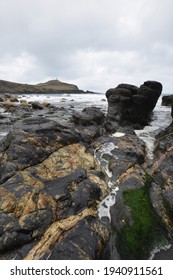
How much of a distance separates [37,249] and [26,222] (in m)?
0.92

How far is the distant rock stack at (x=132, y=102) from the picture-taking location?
2134cm

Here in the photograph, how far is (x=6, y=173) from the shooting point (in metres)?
7.77

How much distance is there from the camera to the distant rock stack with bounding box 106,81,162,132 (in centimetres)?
2134

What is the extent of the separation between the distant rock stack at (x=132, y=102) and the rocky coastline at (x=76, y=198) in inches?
392

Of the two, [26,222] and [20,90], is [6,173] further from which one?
[20,90]

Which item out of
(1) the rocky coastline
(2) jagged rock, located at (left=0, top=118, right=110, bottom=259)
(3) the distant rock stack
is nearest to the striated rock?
(1) the rocky coastline

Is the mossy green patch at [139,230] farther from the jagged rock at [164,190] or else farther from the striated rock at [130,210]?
the jagged rock at [164,190]

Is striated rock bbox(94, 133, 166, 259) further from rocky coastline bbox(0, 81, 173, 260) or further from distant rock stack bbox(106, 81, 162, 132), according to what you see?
distant rock stack bbox(106, 81, 162, 132)

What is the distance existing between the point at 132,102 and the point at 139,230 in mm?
17264

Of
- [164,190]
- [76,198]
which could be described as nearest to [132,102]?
[164,190]

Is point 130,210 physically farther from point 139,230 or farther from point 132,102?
point 132,102

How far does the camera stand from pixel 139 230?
21.0 ft

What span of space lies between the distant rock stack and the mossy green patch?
45.6 feet

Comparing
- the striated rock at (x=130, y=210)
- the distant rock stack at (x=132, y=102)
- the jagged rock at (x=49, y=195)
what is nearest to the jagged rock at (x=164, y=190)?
the striated rock at (x=130, y=210)
